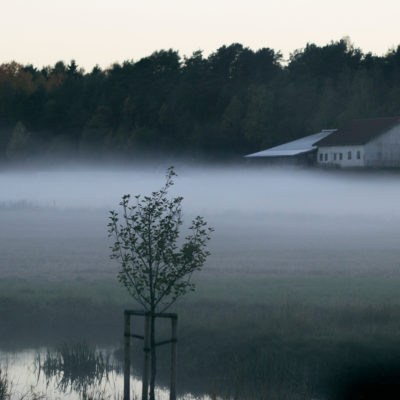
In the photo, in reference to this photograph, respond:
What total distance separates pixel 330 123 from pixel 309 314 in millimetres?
109454

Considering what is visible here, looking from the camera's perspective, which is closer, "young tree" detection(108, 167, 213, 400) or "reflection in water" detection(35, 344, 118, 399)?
"young tree" detection(108, 167, 213, 400)

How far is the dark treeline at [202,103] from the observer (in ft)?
Result: 444

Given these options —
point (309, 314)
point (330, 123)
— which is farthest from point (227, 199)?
point (309, 314)

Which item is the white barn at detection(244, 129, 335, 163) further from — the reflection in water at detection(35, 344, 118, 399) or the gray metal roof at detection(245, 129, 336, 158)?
the reflection in water at detection(35, 344, 118, 399)

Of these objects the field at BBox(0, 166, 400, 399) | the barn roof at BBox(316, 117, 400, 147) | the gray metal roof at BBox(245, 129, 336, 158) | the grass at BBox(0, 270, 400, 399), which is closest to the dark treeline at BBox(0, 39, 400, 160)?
the gray metal roof at BBox(245, 129, 336, 158)

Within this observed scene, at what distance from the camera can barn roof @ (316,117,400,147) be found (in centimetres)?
10712

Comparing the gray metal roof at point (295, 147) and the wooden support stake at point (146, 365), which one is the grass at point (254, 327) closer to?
the wooden support stake at point (146, 365)

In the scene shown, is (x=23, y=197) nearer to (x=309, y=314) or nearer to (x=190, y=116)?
(x=190, y=116)

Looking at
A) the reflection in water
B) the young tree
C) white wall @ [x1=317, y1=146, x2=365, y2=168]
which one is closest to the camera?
the young tree

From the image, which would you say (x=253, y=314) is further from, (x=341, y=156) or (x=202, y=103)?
(x=202, y=103)

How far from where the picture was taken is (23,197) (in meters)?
124

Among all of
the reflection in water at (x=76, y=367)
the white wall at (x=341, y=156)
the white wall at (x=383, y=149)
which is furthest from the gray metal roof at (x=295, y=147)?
the reflection in water at (x=76, y=367)

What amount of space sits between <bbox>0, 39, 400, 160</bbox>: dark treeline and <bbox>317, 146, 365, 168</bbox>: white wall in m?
18.5

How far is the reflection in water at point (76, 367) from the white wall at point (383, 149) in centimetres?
8753
